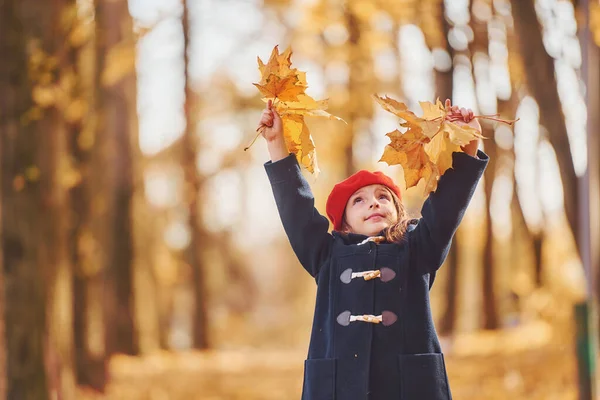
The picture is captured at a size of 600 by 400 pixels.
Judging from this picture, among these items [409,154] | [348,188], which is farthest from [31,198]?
[409,154]

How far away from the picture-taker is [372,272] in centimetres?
337

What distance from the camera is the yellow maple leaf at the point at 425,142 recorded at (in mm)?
3281

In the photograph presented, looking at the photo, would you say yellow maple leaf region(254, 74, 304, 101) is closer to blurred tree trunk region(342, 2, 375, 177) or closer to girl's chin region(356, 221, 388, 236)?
girl's chin region(356, 221, 388, 236)

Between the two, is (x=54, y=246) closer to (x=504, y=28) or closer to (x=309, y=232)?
(x=309, y=232)

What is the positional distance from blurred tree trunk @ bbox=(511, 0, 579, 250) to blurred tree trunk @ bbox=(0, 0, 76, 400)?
380 centimetres

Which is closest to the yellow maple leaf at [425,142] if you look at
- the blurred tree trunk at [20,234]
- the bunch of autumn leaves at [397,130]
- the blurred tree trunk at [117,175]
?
the bunch of autumn leaves at [397,130]

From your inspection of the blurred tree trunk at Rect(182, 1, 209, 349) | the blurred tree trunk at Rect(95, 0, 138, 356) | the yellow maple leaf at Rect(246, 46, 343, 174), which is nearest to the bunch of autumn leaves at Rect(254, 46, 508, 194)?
the yellow maple leaf at Rect(246, 46, 343, 174)

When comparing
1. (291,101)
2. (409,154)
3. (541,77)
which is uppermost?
(541,77)

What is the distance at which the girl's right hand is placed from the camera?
3.56 meters

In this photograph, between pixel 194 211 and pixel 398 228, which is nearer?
pixel 398 228

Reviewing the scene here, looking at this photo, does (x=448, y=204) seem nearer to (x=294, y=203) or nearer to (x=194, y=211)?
(x=294, y=203)

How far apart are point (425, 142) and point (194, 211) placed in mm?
12516

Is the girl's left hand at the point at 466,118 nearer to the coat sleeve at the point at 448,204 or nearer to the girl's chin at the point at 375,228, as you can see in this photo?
the coat sleeve at the point at 448,204

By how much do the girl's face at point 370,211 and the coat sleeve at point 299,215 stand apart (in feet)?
0.43
